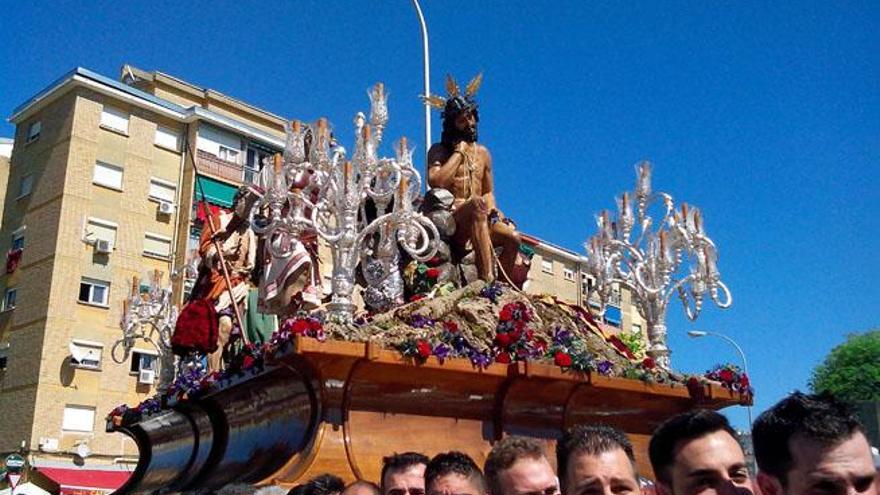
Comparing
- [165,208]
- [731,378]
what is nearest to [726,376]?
[731,378]

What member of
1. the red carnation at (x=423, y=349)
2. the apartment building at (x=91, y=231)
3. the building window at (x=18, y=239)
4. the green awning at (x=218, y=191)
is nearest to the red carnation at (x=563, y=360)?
the red carnation at (x=423, y=349)

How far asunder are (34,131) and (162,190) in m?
5.98

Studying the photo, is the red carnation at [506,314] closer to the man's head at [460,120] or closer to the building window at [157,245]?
the man's head at [460,120]

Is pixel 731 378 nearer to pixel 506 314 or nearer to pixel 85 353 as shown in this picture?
pixel 506 314

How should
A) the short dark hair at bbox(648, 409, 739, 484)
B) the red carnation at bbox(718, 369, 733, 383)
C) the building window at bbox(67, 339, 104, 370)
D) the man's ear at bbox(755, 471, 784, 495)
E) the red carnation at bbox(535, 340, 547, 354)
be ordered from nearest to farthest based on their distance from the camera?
the man's ear at bbox(755, 471, 784, 495) < the short dark hair at bbox(648, 409, 739, 484) < the red carnation at bbox(535, 340, 547, 354) < the red carnation at bbox(718, 369, 733, 383) < the building window at bbox(67, 339, 104, 370)

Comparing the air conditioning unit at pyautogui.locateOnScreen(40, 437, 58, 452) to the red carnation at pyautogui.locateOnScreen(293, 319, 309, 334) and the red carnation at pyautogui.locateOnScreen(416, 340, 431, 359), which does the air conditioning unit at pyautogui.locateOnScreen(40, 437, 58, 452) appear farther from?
the red carnation at pyautogui.locateOnScreen(416, 340, 431, 359)

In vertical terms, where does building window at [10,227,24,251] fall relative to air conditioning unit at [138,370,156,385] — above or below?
above

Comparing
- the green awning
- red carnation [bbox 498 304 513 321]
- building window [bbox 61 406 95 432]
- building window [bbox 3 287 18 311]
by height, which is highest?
the green awning

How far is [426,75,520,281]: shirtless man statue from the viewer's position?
1145 centimetres

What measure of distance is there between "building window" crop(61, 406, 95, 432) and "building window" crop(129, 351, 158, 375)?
2.27m

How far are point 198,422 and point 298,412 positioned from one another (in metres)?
2.88

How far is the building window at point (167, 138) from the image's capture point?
4009 cm

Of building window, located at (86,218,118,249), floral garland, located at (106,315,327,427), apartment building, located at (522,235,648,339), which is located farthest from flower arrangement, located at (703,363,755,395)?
apartment building, located at (522,235,648,339)

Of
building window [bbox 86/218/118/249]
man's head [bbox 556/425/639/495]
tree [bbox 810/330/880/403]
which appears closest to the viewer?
man's head [bbox 556/425/639/495]
